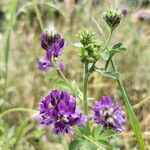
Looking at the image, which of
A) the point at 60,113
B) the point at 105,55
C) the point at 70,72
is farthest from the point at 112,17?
the point at 70,72

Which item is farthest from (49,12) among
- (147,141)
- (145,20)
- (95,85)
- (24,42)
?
(147,141)

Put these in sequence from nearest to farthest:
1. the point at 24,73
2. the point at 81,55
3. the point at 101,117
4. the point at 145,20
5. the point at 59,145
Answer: the point at 81,55 < the point at 101,117 < the point at 59,145 < the point at 24,73 < the point at 145,20

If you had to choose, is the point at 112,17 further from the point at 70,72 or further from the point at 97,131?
the point at 70,72

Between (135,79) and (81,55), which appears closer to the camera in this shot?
(81,55)

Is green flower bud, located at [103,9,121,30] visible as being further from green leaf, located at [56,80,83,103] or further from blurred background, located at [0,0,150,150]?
blurred background, located at [0,0,150,150]

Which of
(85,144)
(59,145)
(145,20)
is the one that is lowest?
(59,145)

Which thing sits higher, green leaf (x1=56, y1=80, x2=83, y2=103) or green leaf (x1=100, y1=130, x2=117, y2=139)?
green leaf (x1=56, y1=80, x2=83, y2=103)

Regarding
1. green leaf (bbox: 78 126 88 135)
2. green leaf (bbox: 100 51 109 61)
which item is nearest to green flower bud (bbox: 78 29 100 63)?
green leaf (bbox: 100 51 109 61)

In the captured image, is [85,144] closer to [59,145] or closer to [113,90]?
[59,145]
